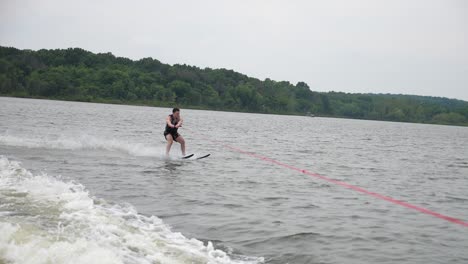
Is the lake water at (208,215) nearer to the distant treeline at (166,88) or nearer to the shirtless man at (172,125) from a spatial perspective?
the shirtless man at (172,125)

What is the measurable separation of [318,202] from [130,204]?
12.7 ft

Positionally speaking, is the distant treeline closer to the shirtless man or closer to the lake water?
the shirtless man

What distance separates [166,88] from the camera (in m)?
126

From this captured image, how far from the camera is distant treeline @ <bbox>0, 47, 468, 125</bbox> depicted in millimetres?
103250

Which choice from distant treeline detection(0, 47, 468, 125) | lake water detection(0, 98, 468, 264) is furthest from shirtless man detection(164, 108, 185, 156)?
distant treeline detection(0, 47, 468, 125)

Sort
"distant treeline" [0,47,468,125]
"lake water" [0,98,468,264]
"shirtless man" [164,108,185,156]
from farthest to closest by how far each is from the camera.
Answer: "distant treeline" [0,47,468,125]
"shirtless man" [164,108,185,156]
"lake water" [0,98,468,264]

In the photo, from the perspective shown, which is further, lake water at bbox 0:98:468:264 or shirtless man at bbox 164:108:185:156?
shirtless man at bbox 164:108:185:156

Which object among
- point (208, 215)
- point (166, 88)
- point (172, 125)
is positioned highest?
point (166, 88)

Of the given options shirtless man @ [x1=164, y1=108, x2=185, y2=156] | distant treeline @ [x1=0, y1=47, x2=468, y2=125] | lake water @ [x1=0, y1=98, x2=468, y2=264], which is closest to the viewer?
lake water @ [x1=0, y1=98, x2=468, y2=264]

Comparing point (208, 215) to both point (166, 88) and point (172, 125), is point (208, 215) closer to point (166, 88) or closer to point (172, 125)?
point (172, 125)

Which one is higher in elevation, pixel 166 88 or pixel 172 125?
pixel 166 88

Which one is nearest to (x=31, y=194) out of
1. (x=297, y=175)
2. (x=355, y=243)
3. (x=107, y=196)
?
(x=107, y=196)

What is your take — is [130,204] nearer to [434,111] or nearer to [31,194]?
[31,194]

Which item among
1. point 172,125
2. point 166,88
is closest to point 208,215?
point 172,125
